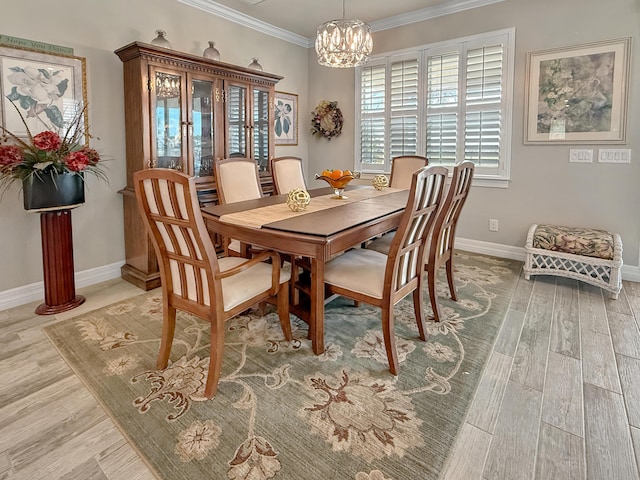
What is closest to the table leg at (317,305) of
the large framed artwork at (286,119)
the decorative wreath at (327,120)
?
the large framed artwork at (286,119)

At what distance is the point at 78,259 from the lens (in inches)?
131

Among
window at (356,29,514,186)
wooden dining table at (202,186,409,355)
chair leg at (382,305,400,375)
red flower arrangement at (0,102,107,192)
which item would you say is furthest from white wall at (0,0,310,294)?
chair leg at (382,305,400,375)

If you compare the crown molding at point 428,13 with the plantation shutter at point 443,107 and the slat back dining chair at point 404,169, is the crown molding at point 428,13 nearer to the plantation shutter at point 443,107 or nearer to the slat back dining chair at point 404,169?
the plantation shutter at point 443,107

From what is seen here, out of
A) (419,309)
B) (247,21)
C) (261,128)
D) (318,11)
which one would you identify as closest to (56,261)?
(261,128)

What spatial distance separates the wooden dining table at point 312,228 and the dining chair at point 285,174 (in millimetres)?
731

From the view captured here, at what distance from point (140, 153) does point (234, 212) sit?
55.9 inches

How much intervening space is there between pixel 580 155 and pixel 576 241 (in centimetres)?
90

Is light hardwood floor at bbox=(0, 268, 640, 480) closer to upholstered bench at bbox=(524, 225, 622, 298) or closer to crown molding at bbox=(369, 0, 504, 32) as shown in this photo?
upholstered bench at bbox=(524, 225, 622, 298)

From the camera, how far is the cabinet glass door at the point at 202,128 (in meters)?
3.52

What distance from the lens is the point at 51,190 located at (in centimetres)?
264

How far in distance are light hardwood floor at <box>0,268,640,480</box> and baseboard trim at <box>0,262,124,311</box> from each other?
1.26 feet

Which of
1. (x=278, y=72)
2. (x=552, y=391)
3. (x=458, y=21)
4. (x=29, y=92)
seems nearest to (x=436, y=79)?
(x=458, y=21)

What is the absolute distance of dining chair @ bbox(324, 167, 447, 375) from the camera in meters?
1.88

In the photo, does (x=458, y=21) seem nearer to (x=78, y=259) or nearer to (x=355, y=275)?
(x=355, y=275)
